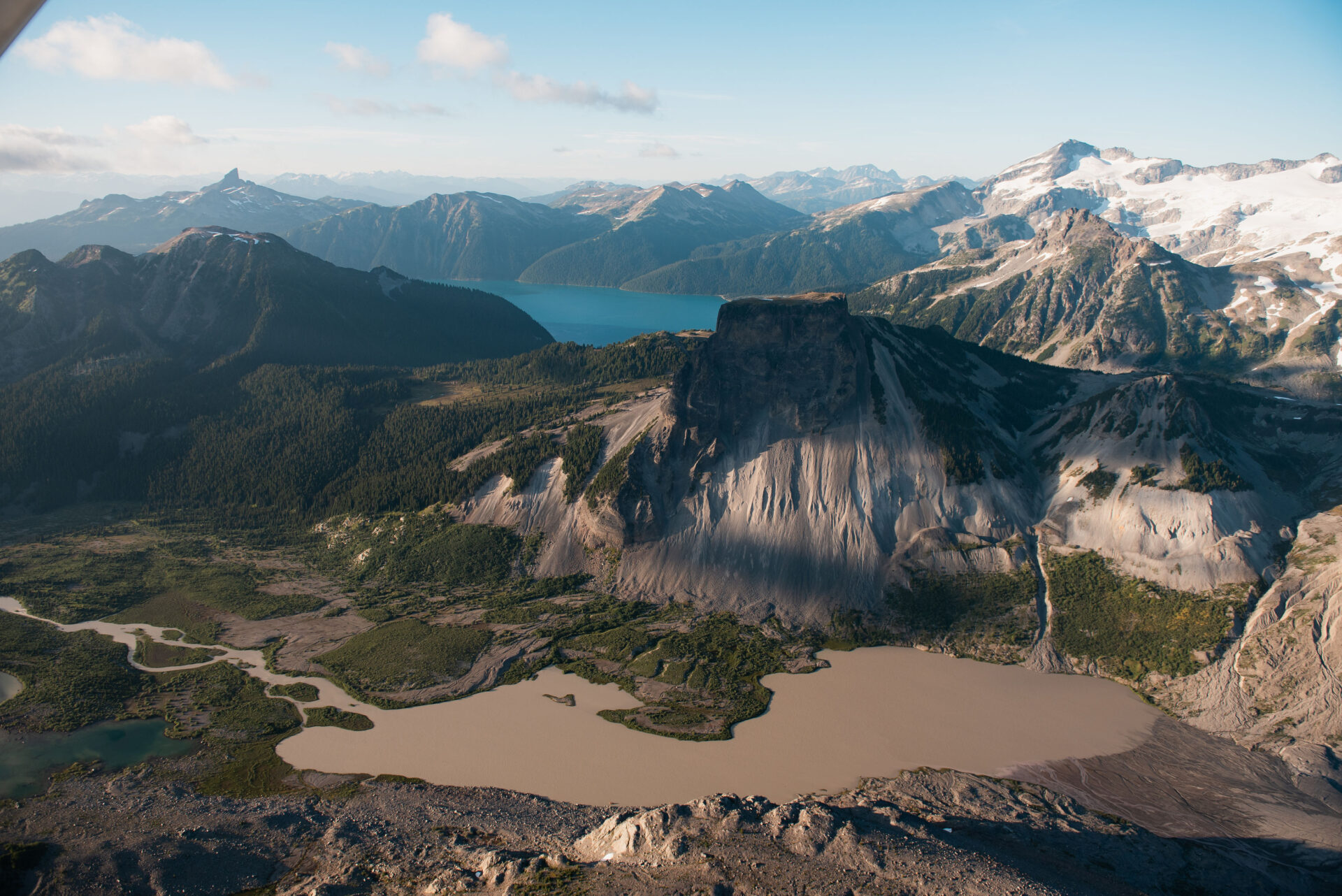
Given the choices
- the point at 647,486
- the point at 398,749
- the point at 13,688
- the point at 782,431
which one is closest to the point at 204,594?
the point at 13,688

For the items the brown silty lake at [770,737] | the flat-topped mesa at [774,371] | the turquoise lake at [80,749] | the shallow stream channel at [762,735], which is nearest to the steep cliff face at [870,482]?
the flat-topped mesa at [774,371]

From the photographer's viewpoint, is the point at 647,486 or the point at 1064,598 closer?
the point at 1064,598

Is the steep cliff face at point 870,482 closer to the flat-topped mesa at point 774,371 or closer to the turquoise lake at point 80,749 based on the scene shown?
the flat-topped mesa at point 774,371

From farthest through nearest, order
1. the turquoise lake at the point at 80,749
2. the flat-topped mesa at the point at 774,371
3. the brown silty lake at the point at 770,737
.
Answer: the flat-topped mesa at the point at 774,371 → the brown silty lake at the point at 770,737 → the turquoise lake at the point at 80,749

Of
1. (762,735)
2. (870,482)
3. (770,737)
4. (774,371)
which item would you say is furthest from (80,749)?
(870,482)

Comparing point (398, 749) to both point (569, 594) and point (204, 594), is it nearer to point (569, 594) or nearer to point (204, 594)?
→ point (569, 594)
